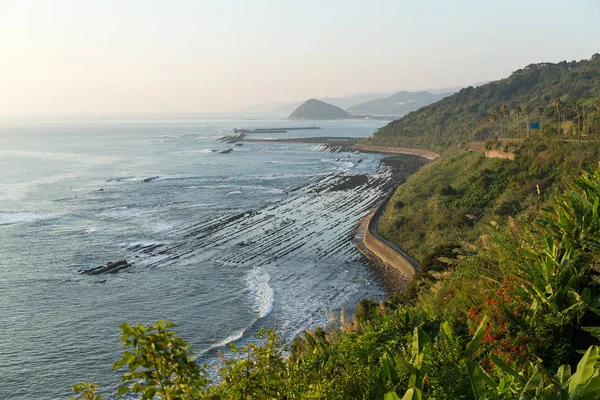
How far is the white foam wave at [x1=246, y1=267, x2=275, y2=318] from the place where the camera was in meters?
33.7

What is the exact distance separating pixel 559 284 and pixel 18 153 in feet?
548

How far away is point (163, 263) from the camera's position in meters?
43.7

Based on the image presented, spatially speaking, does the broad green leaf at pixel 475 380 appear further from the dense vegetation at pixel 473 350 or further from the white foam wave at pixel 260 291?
the white foam wave at pixel 260 291

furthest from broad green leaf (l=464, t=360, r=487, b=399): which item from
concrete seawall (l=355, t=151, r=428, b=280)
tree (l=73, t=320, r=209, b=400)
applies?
concrete seawall (l=355, t=151, r=428, b=280)

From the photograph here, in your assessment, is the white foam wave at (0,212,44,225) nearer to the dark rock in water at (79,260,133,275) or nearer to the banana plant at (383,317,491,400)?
the dark rock in water at (79,260,133,275)

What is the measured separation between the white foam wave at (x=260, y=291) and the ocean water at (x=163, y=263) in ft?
0.24

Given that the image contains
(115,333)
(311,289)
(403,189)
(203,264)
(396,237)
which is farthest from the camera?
(403,189)

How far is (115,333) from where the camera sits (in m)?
30.4

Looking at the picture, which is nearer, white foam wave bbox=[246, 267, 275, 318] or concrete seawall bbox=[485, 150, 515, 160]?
white foam wave bbox=[246, 267, 275, 318]

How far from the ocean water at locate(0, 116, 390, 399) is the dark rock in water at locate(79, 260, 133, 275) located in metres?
0.61

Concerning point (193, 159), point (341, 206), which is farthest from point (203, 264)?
point (193, 159)

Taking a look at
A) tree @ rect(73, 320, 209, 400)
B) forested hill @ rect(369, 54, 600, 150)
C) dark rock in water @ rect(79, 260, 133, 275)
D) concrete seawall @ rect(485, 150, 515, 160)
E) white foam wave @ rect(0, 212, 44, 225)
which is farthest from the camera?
forested hill @ rect(369, 54, 600, 150)

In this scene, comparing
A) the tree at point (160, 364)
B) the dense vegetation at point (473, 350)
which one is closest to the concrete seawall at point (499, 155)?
the dense vegetation at point (473, 350)

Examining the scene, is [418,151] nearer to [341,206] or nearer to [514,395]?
[341,206]
